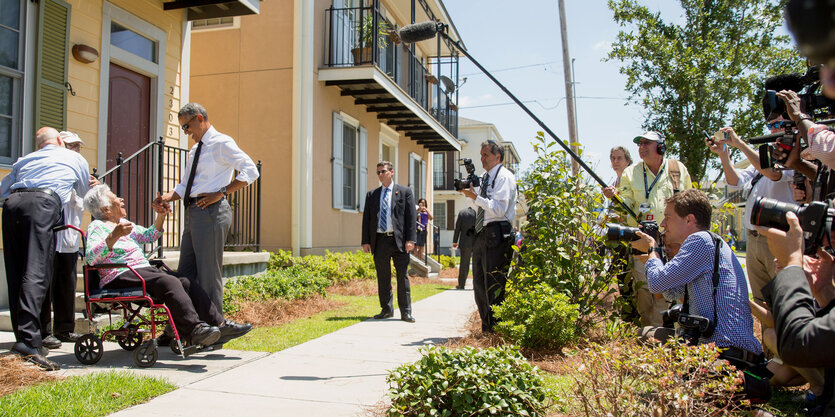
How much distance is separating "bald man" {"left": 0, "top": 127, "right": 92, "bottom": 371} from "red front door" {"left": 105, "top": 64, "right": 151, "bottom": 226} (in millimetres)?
2667

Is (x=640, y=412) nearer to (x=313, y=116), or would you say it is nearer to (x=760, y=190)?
(x=760, y=190)

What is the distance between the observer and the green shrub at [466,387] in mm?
2676

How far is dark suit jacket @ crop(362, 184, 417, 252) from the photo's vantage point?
6.94 metres

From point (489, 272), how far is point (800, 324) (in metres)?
3.36

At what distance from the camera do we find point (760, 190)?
15.3 ft

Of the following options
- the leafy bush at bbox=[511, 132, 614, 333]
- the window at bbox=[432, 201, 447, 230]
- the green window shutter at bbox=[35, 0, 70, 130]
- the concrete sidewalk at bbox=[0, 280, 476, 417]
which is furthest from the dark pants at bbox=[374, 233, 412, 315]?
the window at bbox=[432, 201, 447, 230]

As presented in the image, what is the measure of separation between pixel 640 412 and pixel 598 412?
18cm

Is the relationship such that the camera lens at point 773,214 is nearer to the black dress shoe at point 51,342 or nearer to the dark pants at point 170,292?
the dark pants at point 170,292

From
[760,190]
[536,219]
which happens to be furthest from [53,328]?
[760,190]

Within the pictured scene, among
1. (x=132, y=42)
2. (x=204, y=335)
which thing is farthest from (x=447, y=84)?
(x=204, y=335)

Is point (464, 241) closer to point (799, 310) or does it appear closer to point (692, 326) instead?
point (692, 326)

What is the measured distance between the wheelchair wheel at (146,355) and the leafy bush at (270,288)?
179cm

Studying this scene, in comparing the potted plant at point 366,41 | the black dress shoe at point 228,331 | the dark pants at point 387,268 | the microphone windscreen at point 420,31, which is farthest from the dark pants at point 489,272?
the potted plant at point 366,41

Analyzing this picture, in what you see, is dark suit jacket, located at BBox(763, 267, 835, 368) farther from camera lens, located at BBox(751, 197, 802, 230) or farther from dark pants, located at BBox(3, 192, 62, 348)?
dark pants, located at BBox(3, 192, 62, 348)
